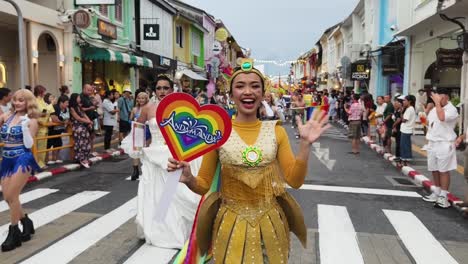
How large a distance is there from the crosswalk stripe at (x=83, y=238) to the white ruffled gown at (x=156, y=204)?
651 mm

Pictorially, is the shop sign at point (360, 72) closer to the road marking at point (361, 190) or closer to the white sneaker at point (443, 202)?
the road marking at point (361, 190)

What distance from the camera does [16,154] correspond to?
16.7ft

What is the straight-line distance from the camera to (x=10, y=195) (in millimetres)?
4973

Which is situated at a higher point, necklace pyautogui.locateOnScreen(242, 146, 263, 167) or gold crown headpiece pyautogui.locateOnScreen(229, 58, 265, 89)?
gold crown headpiece pyautogui.locateOnScreen(229, 58, 265, 89)

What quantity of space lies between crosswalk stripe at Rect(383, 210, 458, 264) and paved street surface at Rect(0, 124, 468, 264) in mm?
11

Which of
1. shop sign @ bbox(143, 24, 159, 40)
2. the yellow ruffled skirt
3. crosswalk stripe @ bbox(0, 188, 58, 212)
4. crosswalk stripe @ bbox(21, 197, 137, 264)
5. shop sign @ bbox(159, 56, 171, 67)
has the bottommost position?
crosswalk stripe @ bbox(0, 188, 58, 212)

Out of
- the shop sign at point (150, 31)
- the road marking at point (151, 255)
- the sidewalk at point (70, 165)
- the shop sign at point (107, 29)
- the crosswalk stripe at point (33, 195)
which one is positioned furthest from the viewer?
the shop sign at point (150, 31)

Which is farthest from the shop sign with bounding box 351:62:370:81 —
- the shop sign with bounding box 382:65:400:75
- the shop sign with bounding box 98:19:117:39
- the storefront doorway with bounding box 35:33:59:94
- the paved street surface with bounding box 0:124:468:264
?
the paved street surface with bounding box 0:124:468:264

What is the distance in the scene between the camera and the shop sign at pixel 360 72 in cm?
2708

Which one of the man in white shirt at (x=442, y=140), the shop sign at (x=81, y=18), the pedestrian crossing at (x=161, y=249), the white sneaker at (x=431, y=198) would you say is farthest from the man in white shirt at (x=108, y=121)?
the man in white shirt at (x=442, y=140)

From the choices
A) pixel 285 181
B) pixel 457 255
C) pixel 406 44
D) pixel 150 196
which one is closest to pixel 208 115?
pixel 285 181

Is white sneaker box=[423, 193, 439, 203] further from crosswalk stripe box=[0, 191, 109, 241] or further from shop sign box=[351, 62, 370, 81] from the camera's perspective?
shop sign box=[351, 62, 370, 81]

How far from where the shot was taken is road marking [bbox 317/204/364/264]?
16.0ft

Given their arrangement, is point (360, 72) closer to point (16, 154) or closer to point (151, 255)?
point (151, 255)
